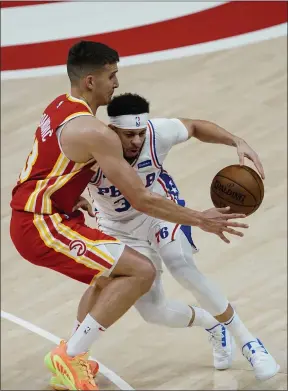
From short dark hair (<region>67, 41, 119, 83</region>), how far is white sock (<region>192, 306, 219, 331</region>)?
1.87 meters

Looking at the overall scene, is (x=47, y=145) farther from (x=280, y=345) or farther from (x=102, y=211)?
(x=280, y=345)

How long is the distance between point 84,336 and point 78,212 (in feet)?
2.33

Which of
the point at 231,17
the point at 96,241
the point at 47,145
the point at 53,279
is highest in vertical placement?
the point at 47,145

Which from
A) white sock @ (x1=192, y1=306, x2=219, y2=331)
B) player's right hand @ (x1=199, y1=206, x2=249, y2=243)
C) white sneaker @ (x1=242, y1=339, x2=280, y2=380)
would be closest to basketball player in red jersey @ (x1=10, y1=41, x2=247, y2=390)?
player's right hand @ (x1=199, y1=206, x2=249, y2=243)

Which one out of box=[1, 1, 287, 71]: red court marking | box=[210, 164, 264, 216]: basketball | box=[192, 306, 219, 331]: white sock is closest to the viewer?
box=[210, 164, 264, 216]: basketball

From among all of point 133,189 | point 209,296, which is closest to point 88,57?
point 133,189

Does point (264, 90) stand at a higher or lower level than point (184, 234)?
lower

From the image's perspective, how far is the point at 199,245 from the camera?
8.08 meters

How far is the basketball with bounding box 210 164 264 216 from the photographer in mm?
5344

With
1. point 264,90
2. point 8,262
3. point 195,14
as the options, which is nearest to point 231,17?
point 195,14

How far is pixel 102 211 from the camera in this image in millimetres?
5996

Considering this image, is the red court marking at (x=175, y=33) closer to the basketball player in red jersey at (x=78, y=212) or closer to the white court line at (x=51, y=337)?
the white court line at (x=51, y=337)

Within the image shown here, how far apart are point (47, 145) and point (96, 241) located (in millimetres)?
605

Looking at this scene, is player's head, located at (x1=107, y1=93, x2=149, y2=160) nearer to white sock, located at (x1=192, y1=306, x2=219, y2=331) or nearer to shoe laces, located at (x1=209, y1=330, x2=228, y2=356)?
white sock, located at (x1=192, y1=306, x2=219, y2=331)
